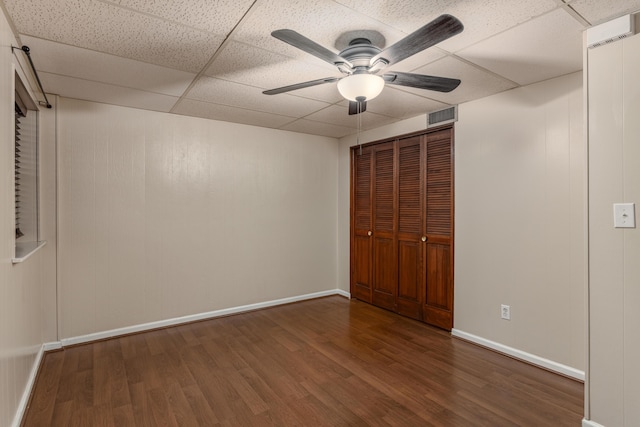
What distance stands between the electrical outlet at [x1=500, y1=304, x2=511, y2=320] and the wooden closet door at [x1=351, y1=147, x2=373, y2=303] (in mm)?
1738

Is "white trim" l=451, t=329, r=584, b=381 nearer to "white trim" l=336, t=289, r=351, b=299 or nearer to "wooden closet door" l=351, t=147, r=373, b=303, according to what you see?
"wooden closet door" l=351, t=147, r=373, b=303

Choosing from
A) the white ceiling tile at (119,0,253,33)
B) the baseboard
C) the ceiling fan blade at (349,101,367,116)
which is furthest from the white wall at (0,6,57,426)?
the baseboard

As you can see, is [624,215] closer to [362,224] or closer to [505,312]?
[505,312]

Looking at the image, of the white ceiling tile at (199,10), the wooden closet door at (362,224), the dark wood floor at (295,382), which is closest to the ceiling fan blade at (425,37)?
the white ceiling tile at (199,10)

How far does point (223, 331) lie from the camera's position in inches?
136

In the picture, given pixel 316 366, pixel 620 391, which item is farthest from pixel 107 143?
pixel 620 391

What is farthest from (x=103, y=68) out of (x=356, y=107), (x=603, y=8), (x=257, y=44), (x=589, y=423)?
(x=589, y=423)

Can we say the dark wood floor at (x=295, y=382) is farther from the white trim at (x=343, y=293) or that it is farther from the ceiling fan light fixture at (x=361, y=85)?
the ceiling fan light fixture at (x=361, y=85)

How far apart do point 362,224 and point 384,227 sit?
0.43m

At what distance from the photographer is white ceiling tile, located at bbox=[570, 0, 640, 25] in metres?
1.66

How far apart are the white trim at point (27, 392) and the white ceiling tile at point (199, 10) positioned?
243 cm

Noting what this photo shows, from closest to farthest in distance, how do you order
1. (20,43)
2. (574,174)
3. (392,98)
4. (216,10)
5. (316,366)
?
(216,10)
(20,43)
(574,174)
(316,366)
(392,98)

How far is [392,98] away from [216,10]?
1836 mm

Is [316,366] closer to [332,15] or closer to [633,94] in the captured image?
[332,15]
